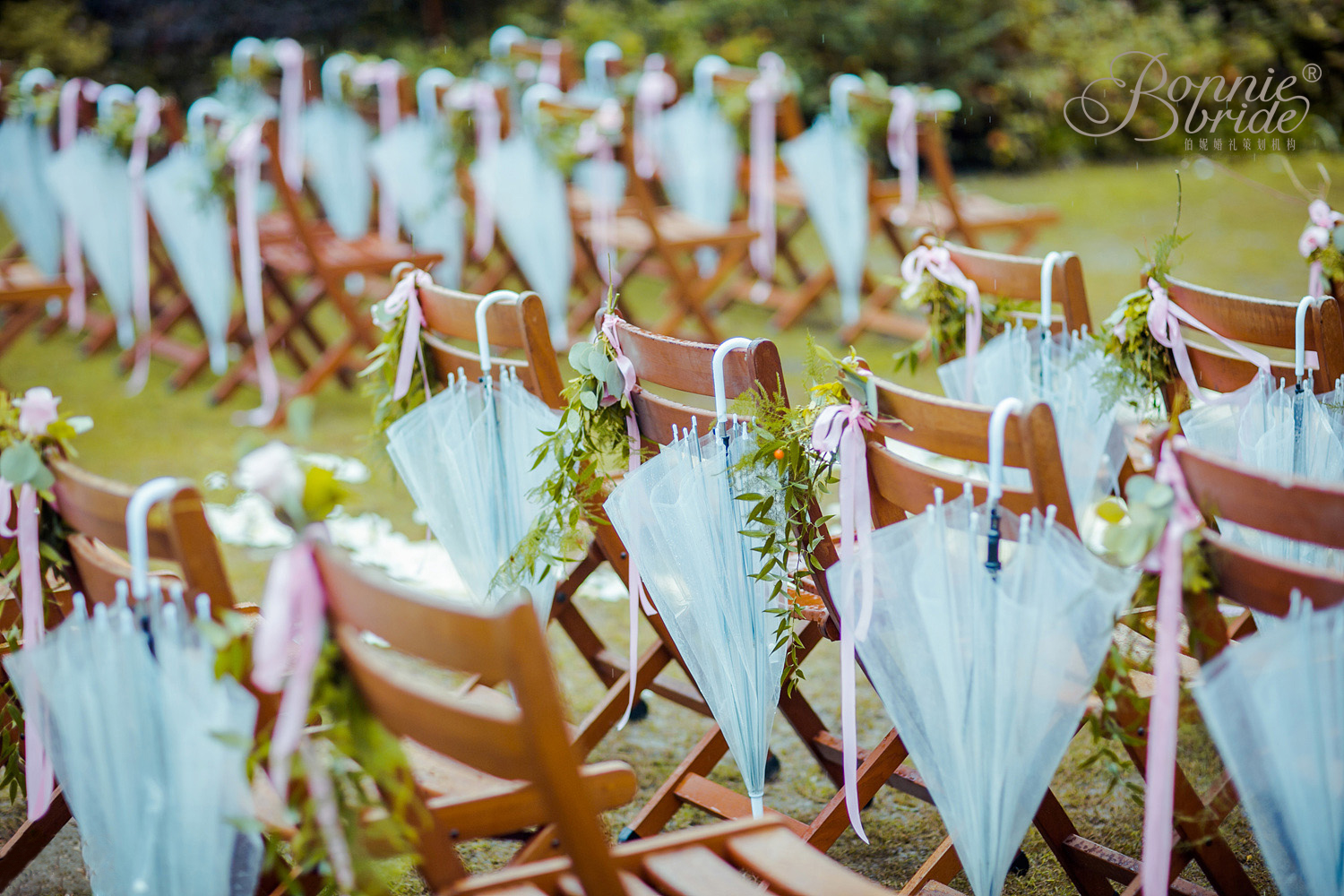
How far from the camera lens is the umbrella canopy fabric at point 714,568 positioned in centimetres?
193

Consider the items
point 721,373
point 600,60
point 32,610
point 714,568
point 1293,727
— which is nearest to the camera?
point 1293,727

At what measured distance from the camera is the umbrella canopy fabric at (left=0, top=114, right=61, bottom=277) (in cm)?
527

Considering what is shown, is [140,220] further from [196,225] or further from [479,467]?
[479,467]

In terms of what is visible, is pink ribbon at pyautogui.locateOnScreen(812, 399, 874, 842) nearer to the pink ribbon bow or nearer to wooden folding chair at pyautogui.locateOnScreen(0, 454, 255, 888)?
wooden folding chair at pyautogui.locateOnScreen(0, 454, 255, 888)

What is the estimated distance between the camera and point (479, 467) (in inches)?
91.2

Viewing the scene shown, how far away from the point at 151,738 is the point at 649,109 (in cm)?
482

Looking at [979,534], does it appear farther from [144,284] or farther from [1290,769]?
[144,284]

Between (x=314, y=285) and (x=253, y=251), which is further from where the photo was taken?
(x=314, y=285)

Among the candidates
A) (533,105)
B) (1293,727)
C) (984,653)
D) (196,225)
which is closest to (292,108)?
(196,225)

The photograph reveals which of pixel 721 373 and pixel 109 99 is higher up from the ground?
pixel 109 99

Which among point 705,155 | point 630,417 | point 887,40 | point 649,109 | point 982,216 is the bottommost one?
point 982,216

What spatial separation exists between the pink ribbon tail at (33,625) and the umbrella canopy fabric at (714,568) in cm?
86

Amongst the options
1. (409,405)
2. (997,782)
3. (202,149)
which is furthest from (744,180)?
(997,782)

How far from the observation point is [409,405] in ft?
8.32
